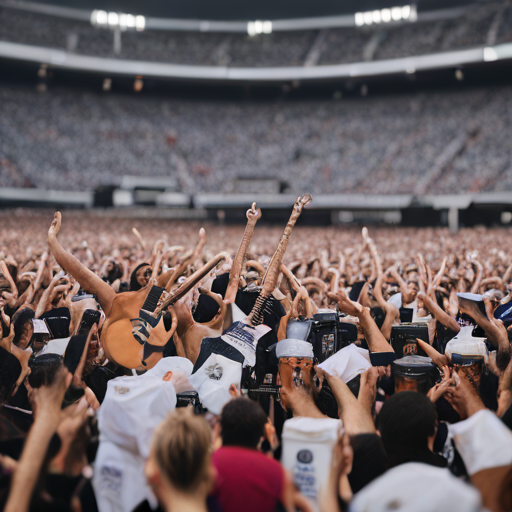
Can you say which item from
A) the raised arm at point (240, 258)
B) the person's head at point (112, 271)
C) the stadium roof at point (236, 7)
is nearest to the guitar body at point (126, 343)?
the raised arm at point (240, 258)

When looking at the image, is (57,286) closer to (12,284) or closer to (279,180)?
(12,284)

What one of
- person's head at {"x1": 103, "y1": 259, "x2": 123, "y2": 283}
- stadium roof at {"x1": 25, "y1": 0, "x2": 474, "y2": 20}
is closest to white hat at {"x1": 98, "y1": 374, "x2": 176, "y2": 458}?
person's head at {"x1": 103, "y1": 259, "x2": 123, "y2": 283}

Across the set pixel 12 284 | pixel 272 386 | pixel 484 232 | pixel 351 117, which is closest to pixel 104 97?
pixel 351 117

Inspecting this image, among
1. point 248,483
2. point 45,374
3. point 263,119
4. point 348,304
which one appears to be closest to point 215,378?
point 45,374

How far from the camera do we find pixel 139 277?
4.64m

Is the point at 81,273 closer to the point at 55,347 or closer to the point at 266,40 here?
the point at 55,347

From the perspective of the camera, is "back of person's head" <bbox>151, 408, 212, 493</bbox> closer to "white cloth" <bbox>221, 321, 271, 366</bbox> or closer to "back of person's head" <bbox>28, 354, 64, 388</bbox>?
"back of person's head" <bbox>28, 354, 64, 388</bbox>

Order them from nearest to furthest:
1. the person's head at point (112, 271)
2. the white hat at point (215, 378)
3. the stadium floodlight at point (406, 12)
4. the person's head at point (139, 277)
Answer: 1. the white hat at point (215, 378)
2. the person's head at point (139, 277)
3. the person's head at point (112, 271)
4. the stadium floodlight at point (406, 12)

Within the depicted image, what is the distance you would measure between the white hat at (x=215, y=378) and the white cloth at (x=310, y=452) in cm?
56

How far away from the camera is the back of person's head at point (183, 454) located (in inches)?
70.1

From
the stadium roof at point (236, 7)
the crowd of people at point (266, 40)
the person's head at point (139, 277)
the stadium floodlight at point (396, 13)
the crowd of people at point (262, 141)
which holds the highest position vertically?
the stadium roof at point (236, 7)

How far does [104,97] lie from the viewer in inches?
1375

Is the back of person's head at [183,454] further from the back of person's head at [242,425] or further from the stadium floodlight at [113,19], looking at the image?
the stadium floodlight at [113,19]

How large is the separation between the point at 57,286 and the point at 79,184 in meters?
26.0
